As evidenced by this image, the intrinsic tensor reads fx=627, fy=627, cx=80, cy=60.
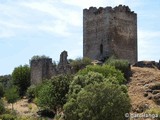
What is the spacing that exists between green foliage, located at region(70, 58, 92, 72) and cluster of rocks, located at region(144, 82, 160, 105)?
900 cm

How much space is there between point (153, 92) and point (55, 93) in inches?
329

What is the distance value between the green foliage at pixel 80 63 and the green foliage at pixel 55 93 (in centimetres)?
720

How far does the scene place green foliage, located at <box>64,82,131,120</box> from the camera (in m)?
43.6

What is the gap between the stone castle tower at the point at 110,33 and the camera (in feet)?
219

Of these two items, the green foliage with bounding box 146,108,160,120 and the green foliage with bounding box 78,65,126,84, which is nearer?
the green foliage with bounding box 146,108,160,120

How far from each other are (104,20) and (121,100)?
23.8m

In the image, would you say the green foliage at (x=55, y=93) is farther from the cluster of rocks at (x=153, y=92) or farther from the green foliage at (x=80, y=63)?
the green foliage at (x=80, y=63)

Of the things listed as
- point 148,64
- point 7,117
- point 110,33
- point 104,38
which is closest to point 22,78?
point 104,38

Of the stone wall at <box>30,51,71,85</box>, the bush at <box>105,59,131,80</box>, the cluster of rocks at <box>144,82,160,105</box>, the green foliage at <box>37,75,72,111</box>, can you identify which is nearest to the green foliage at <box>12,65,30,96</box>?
the stone wall at <box>30,51,71,85</box>

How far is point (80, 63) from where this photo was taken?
206 feet

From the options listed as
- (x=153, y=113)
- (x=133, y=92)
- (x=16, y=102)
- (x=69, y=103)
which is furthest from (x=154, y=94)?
(x=16, y=102)

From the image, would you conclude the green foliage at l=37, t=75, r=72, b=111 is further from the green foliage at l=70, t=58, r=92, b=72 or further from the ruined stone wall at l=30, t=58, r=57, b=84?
the ruined stone wall at l=30, t=58, r=57, b=84

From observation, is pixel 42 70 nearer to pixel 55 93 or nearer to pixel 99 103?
pixel 55 93

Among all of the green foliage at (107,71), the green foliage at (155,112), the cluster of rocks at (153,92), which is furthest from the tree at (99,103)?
the green foliage at (107,71)
